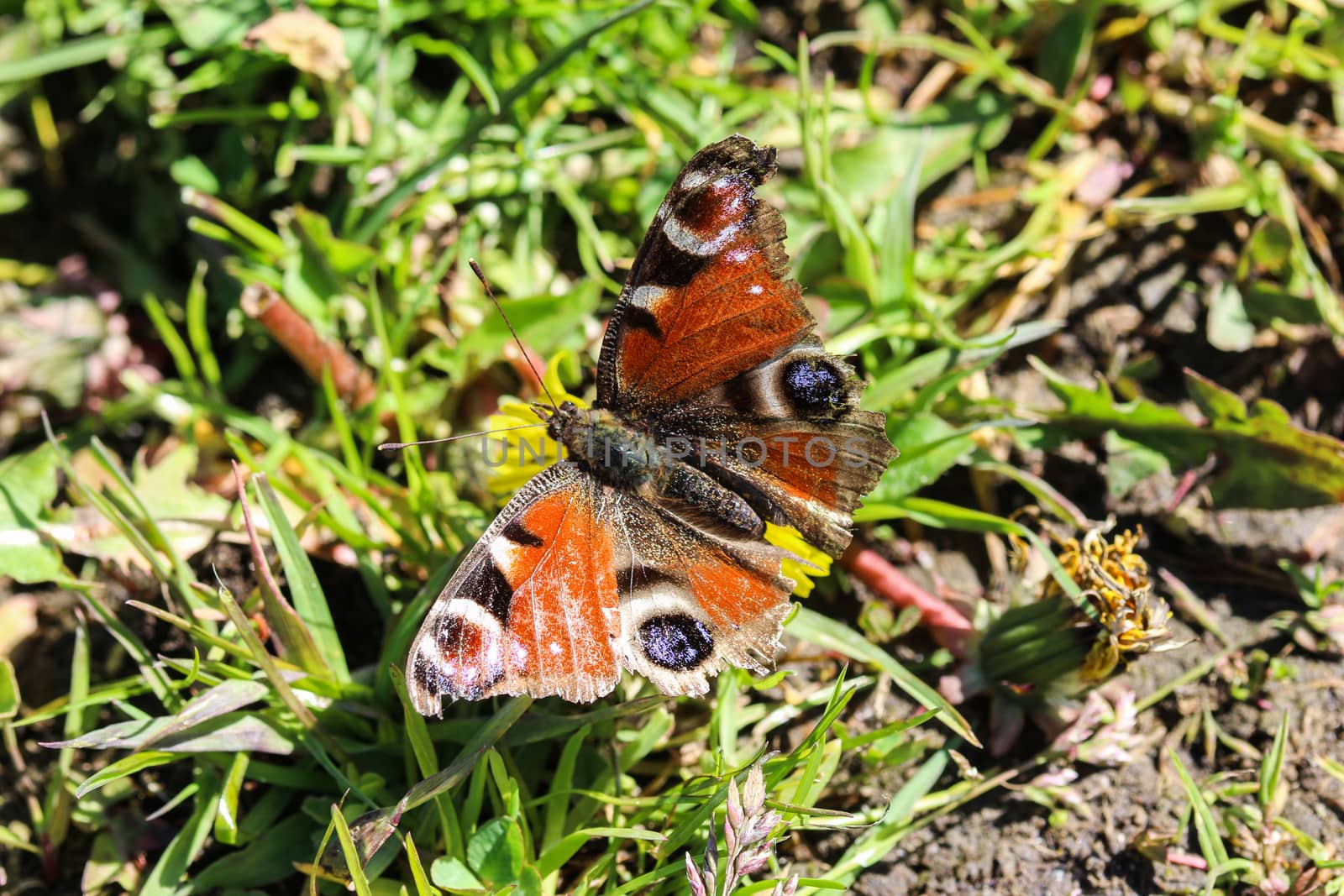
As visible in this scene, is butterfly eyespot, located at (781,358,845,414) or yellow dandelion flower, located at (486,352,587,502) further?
yellow dandelion flower, located at (486,352,587,502)

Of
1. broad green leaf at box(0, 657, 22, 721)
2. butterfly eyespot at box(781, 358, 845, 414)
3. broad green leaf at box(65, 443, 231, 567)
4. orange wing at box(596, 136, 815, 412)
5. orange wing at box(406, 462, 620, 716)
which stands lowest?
broad green leaf at box(0, 657, 22, 721)

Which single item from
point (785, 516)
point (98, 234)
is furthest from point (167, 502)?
point (785, 516)

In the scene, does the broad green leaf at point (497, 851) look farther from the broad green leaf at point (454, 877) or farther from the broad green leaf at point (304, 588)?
A: the broad green leaf at point (304, 588)

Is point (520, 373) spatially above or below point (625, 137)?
below

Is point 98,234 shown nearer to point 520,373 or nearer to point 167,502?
point 167,502

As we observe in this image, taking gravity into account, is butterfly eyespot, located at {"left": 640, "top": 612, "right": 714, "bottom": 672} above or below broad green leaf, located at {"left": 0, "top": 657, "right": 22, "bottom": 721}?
above

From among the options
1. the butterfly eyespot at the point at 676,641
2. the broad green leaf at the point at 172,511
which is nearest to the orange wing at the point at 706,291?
the butterfly eyespot at the point at 676,641

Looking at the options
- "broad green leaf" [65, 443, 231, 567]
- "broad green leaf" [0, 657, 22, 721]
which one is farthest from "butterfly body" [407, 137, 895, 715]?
"broad green leaf" [0, 657, 22, 721]

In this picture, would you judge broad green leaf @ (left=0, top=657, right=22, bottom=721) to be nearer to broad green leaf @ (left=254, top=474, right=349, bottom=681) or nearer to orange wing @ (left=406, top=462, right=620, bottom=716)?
broad green leaf @ (left=254, top=474, right=349, bottom=681)
